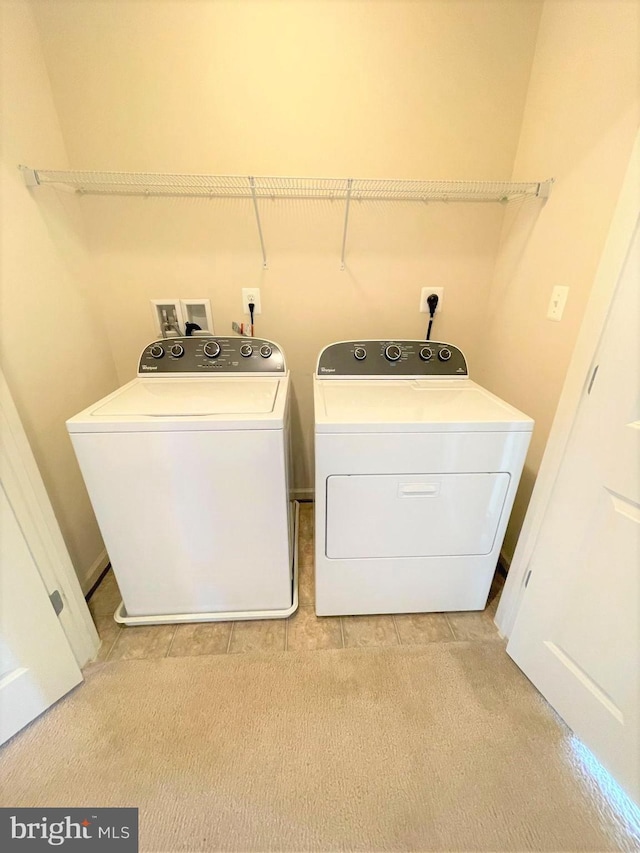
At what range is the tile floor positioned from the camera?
4.31 ft

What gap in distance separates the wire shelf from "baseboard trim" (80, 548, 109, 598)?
1648mm

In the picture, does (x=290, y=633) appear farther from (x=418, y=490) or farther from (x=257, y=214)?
(x=257, y=214)

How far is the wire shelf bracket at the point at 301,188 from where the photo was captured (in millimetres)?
1398

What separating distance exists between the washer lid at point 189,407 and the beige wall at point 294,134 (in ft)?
1.69

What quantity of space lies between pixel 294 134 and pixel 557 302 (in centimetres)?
128

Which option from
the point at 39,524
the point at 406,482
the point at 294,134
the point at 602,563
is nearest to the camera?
the point at 602,563

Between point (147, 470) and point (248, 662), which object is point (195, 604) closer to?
point (248, 662)

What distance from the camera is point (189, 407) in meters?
1.13

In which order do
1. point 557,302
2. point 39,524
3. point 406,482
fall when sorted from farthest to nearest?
point 557,302 → point 406,482 → point 39,524

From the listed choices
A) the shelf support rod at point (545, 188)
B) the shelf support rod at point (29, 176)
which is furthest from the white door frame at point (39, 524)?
the shelf support rod at point (545, 188)

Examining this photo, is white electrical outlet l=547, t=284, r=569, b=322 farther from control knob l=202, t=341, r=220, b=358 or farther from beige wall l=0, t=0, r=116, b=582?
beige wall l=0, t=0, r=116, b=582

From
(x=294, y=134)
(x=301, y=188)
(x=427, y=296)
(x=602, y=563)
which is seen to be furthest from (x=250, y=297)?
(x=602, y=563)

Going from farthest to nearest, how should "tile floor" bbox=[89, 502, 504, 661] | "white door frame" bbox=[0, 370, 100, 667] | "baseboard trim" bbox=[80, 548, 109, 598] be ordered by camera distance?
"baseboard trim" bbox=[80, 548, 109, 598] < "tile floor" bbox=[89, 502, 504, 661] < "white door frame" bbox=[0, 370, 100, 667]

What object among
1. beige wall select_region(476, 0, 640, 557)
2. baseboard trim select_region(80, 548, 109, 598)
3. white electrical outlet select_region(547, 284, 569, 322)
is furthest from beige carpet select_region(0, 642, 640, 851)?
white electrical outlet select_region(547, 284, 569, 322)
